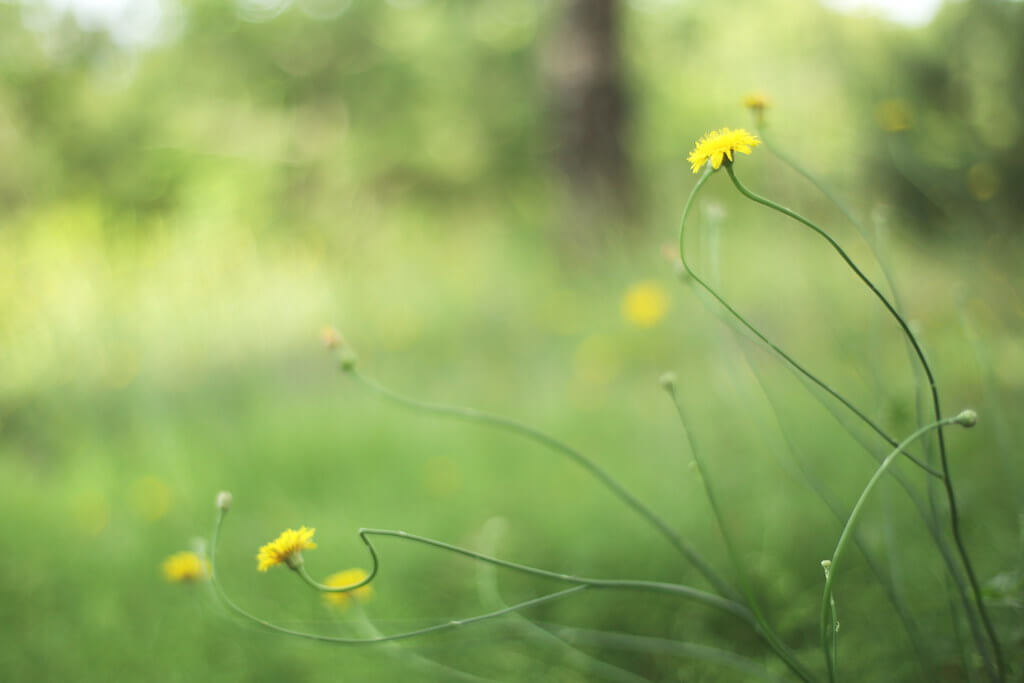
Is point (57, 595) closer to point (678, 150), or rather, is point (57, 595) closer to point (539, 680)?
point (539, 680)

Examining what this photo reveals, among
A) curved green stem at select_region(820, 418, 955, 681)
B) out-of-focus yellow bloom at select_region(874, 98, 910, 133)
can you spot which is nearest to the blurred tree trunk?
out-of-focus yellow bloom at select_region(874, 98, 910, 133)

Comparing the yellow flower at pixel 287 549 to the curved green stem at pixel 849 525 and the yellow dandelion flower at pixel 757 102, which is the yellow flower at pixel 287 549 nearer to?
the curved green stem at pixel 849 525

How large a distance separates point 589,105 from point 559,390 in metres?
2.26

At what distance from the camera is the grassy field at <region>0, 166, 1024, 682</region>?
1133mm

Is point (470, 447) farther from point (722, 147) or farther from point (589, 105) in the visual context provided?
point (589, 105)

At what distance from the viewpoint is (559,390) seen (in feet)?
7.86

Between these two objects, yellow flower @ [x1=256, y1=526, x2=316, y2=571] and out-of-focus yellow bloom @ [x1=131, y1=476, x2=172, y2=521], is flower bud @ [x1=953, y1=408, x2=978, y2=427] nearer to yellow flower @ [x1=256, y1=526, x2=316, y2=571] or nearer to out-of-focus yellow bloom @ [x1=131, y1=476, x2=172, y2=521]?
yellow flower @ [x1=256, y1=526, x2=316, y2=571]

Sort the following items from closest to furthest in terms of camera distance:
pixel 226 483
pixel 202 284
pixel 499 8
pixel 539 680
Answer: pixel 539 680, pixel 226 483, pixel 202 284, pixel 499 8

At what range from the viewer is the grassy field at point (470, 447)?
1.13 meters

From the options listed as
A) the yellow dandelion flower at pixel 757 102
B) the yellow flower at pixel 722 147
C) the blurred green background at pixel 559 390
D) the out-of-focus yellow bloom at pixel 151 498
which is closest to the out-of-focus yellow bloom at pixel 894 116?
the blurred green background at pixel 559 390

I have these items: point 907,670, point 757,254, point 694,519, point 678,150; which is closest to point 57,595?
point 694,519

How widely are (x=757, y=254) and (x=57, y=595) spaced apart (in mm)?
2936

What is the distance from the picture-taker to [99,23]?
325 inches

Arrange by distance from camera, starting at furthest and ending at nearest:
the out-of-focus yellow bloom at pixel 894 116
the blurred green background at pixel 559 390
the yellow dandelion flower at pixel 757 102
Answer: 1. the out-of-focus yellow bloom at pixel 894 116
2. the blurred green background at pixel 559 390
3. the yellow dandelion flower at pixel 757 102
